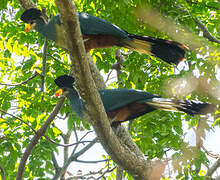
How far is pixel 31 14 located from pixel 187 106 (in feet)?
8.54

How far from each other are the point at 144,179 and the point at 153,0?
2.38 m

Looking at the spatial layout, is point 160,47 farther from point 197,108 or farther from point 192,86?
point 197,108

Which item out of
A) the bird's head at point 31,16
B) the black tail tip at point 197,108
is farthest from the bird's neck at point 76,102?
the bird's head at point 31,16

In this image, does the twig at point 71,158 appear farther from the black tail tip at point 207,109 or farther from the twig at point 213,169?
the black tail tip at point 207,109

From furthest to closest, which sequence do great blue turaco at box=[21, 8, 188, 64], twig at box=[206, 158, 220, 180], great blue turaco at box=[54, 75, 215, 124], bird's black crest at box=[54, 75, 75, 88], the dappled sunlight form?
twig at box=[206, 158, 220, 180] < the dappled sunlight < bird's black crest at box=[54, 75, 75, 88] < great blue turaco at box=[21, 8, 188, 64] < great blue turaco at box=[54, 75, 215, 124]

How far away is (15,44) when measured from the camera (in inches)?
209

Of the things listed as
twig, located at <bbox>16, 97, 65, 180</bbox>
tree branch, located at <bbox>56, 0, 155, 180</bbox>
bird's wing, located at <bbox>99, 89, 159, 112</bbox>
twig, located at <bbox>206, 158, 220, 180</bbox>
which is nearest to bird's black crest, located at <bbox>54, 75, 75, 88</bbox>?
twig, located at <bbox>16, 97, 65, 180</bbox>

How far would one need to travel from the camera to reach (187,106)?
3475 millimetres

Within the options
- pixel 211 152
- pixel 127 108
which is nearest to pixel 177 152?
pixel 127 108

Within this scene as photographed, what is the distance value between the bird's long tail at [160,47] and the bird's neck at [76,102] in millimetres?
898

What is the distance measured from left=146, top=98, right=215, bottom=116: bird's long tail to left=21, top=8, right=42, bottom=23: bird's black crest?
2204 millimetres

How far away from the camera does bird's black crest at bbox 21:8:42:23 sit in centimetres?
457

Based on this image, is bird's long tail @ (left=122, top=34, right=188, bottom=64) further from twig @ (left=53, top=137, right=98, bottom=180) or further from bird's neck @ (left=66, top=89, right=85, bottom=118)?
twig @ (left=53, top=137, right=98, bottom=180)

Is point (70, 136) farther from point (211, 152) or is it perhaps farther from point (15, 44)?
point (211, 152)
